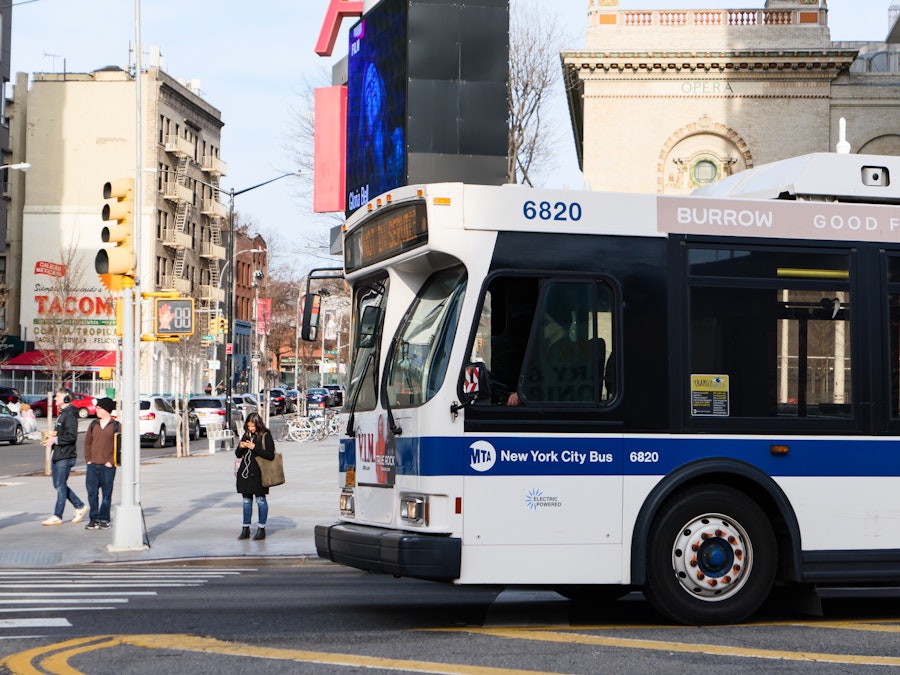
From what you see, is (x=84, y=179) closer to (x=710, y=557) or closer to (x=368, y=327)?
(x=368, y=327)

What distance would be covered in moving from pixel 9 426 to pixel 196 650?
3853cm

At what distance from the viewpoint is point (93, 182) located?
81.2m

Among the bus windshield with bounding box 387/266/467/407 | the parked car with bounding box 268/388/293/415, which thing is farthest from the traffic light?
the parked car with bounding box 268/388/293/415

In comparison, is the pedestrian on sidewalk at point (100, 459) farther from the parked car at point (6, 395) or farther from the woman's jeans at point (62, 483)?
the parked car at point (6, 395)

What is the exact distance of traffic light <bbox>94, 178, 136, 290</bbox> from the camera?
15.5 m

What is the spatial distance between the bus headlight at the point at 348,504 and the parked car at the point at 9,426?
3663 cm

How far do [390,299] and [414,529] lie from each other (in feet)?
5.92

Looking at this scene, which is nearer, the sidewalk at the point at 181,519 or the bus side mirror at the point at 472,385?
the bus side mirror at the point at 472,385

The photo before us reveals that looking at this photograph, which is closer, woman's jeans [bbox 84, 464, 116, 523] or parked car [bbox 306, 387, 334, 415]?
woman's jeans [bbox 84, 464, 116, 523]

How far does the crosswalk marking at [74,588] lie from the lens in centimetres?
991

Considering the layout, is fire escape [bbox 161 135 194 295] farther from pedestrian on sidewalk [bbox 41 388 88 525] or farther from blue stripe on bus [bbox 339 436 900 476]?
blue stripe on bus [bbox 339 436 900 476]

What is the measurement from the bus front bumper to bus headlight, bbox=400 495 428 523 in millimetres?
110

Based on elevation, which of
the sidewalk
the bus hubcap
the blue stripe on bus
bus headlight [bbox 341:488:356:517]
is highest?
the blue stripe on bus

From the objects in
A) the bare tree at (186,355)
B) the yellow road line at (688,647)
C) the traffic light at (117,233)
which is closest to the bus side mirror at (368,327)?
the yellow road line at (688,647)
